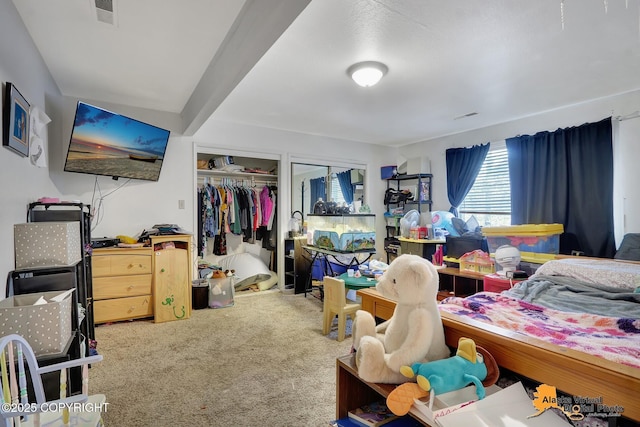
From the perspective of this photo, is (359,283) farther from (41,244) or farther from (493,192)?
(493,192)

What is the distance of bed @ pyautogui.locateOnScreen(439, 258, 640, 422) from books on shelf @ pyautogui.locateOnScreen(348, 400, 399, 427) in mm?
378

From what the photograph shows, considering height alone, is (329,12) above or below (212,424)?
above

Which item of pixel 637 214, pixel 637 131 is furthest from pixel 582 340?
pixel 637 131

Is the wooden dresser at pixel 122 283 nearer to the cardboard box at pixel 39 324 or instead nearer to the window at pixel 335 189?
the cardboard box at pixel 39 324

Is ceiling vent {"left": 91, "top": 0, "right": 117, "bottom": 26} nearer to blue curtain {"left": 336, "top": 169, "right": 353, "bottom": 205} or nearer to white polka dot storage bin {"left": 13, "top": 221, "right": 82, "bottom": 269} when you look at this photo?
white polka dot storage bin {"left": 13, "top": 221, "right": 82, "bottom": 269}

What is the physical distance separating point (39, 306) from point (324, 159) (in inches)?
152

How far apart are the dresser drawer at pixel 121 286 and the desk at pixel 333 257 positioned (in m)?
1.88

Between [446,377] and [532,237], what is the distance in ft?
8.97

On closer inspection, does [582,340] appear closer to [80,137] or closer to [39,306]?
[39,306]

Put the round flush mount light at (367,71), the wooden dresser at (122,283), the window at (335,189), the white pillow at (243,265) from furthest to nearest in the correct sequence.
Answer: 1. the window at (335,189)
2. the white pillow at (243,265)
3. the wooden dresser at (122,283)
4. the round flush mount light at (367,71)

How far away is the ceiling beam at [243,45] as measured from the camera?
1.48m

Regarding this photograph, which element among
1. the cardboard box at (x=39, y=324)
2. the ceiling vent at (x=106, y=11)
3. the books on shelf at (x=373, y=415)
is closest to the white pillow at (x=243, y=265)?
the cardboard box at (x=39, y=324)

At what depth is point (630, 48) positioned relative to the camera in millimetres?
2160

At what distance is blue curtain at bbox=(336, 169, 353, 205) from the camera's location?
5374 millimetres
